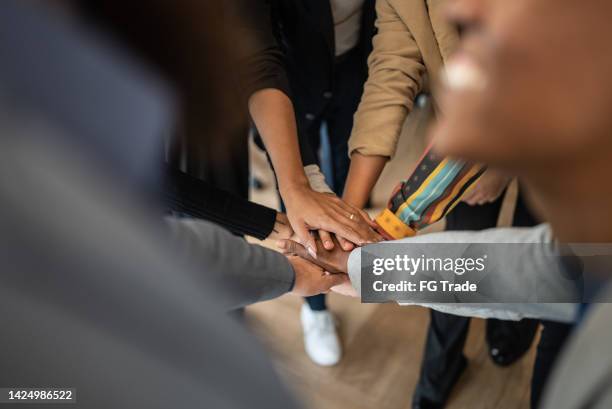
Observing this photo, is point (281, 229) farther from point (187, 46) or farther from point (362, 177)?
point (187, 46)

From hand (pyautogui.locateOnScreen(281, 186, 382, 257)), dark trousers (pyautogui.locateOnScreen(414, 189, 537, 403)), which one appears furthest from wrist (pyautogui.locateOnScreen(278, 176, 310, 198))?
dark trousers (pyautogui.locateOnScreen(414, 189, 537, 403))

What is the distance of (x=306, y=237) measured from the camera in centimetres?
55

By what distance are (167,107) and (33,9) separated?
100 mm

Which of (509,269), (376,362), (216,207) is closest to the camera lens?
(509,269)

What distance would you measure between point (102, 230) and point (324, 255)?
0.33 m

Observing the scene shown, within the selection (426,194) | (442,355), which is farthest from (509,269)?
(442,355)

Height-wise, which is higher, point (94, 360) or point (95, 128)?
point (95, 128)

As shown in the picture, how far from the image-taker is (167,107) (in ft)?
1.10

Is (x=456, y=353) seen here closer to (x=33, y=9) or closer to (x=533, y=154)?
(x=533, y=154)

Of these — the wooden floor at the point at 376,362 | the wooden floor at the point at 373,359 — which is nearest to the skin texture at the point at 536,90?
the wooden floor at the point at 373,359

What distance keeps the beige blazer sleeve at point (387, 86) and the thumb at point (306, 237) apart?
110mm

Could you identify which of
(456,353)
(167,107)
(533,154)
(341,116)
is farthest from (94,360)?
(456,353)

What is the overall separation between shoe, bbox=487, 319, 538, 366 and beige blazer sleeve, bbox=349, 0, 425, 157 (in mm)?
543

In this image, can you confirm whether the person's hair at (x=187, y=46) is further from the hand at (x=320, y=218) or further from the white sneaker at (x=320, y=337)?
the white sneaker at (x=320, y=337)
